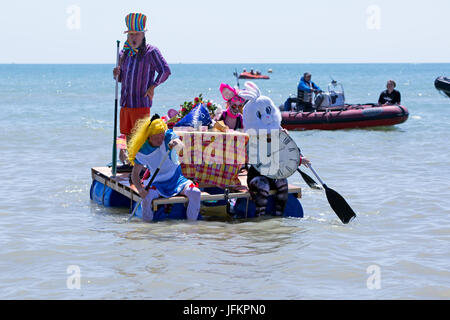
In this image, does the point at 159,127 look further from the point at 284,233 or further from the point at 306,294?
the point at 306,294

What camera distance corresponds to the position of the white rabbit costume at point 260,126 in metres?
8.27

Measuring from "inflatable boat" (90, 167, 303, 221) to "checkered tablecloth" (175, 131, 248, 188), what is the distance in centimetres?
18

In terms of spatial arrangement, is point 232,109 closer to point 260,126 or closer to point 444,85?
point 260,126

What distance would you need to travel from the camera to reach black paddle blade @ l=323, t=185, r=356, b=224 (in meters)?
8.59

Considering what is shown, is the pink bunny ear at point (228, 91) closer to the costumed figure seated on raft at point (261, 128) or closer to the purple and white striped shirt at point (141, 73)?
the costumed figure seated on raft at point (261, 128)

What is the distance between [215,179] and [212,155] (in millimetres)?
309

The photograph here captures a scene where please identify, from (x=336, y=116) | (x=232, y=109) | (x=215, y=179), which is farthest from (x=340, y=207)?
(x=336, y=116)

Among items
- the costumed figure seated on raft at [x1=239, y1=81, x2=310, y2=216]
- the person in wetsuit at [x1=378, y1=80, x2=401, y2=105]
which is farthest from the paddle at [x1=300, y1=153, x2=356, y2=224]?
the person in wetsuit at [x1=378, y1=80, x2=401, y2=105]

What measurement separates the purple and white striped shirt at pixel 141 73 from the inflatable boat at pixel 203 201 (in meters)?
1.02
